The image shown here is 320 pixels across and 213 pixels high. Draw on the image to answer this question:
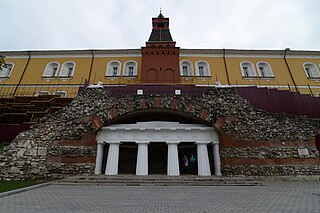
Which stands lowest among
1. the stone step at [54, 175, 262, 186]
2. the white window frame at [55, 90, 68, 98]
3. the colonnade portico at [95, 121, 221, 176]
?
the stone step at [54, 175, 262, 186]

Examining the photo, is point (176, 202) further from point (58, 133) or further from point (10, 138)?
point (10, 138)

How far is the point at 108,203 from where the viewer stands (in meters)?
5.31

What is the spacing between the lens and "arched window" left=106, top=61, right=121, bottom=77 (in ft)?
80.8

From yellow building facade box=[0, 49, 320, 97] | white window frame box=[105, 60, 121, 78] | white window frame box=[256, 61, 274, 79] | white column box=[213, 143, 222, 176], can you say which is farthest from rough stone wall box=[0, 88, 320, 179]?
white window frame box=[256, 61, 274, 79]

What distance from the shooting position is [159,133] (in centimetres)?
1202

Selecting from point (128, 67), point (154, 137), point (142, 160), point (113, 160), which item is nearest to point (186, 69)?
point (128, 67)

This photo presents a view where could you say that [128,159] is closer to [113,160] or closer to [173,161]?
[113,160]

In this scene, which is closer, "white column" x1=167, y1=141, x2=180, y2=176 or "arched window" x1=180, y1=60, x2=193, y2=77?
"white column" x1=167, y1=141, x2=180, y2=176

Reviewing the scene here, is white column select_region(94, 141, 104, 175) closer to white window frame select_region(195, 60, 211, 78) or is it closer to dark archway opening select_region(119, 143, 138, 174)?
dark archway opening select_region(119, 143, 138, 174)

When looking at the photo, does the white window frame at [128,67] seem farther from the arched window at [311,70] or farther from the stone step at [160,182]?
the arched window at [311,70]

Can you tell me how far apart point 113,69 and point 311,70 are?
28990mm

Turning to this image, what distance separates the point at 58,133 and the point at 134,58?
56.2ft

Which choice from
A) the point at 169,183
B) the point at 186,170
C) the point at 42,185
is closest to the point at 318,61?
the point at 186,170

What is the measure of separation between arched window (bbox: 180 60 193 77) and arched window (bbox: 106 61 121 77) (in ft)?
30.1
